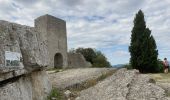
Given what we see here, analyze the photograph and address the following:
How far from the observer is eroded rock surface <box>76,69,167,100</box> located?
9.01 m

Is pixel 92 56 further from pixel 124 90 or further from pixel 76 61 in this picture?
pixel 124 90

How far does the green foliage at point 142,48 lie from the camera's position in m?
25.2

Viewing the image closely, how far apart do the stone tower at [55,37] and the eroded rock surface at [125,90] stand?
15.8 metres

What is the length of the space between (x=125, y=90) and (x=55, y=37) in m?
19.3

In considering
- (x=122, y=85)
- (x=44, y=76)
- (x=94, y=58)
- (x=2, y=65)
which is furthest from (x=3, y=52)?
(x=94, y=58)

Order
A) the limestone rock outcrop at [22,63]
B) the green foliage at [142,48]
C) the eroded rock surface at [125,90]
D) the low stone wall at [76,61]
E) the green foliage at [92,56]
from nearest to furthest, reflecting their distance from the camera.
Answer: the limestone rock outcrop at [22,63]
the eroded rock surface at [125,90]
the green foliage at [142,48]
the low stone wall at [76,61]
the green foliage at [92,56]

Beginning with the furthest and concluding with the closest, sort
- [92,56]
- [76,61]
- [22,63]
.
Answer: [92,56], [76,61], [22,63]

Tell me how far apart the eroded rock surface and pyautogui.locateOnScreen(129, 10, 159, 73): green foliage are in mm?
14232

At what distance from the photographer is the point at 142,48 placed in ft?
84.9

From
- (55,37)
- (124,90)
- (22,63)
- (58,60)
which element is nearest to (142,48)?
(55,37)

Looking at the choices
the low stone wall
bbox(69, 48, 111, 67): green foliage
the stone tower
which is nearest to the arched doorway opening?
the stone tower

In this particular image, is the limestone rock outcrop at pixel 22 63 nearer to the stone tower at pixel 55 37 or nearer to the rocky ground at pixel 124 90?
the rocky ground at pixel 124 90

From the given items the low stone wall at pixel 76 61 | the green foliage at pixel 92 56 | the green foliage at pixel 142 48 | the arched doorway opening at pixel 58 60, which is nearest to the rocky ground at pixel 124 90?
the green foliage at pixel 142 48

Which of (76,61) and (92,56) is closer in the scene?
(76,61)
